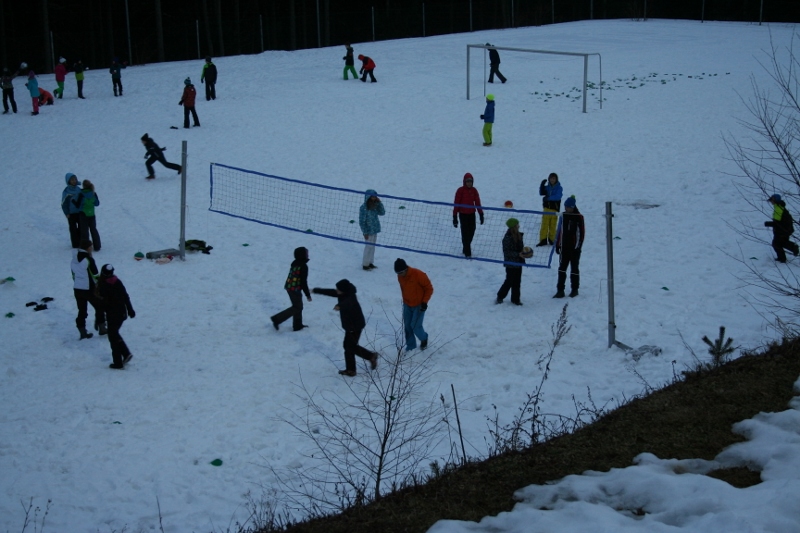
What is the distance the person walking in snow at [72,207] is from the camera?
15852 mm

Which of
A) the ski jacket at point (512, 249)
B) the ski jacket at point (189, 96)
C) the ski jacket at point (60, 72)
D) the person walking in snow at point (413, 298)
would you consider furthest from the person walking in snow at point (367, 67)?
the person walking in snow at point (413, 298)

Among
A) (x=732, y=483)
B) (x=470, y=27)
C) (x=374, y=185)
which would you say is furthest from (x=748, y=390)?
(x=470, y=27)

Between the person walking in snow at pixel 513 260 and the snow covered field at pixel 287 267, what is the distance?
15.0 inches

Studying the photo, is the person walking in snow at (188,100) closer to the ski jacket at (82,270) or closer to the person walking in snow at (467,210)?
the person walking in snow at (467,210)

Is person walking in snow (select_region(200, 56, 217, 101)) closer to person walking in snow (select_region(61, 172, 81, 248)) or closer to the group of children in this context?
person walking in snow (select_region(61, 172, 81, 248))

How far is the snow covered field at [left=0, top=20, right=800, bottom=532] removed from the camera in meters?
9.56

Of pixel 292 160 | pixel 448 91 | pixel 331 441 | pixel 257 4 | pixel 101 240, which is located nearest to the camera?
pixel 331 441

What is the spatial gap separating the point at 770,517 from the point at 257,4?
168 ft

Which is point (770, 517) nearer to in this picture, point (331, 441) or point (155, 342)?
point (331, 441)

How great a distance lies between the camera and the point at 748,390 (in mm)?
8719

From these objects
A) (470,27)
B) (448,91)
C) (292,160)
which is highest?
(470,27)

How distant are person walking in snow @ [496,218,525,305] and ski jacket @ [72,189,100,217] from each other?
26.9 ft

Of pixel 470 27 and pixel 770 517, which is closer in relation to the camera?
pixel 770 517

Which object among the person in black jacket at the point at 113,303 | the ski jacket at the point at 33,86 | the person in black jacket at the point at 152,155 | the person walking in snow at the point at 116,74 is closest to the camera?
the person in black jacket at the point at 113,303
